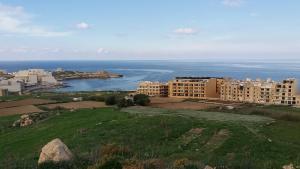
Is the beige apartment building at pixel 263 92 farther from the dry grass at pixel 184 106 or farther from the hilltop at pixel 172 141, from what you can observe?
the hilltop at pixel 172 141

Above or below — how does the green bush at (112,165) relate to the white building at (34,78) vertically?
above

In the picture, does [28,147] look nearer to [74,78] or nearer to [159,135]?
[159,135]

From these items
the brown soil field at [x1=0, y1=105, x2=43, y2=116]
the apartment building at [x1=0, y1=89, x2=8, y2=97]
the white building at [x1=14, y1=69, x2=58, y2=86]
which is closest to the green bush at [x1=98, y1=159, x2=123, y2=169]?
the brown soil field at [x1=0, y1=105, x2=43, y2=116]

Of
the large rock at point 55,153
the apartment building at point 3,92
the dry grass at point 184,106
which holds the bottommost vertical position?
the apartment building at point 3,92

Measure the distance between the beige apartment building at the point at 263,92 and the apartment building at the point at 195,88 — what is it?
4082mm

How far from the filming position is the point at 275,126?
114 feet

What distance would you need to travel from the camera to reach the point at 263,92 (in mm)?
72438

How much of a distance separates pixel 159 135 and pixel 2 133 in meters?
19.7

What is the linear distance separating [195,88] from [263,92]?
46.8ft

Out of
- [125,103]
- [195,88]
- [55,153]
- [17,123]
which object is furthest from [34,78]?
[55,153]

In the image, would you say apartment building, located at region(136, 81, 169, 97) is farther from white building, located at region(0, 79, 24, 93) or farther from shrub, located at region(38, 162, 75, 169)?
shrub, located at region(38, 162, 75, 169)

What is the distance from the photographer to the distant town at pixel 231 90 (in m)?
71.5

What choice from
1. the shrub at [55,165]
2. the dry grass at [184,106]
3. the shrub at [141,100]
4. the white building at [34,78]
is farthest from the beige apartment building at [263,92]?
the white building at [34,78]

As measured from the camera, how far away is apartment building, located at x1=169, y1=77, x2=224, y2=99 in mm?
78150
